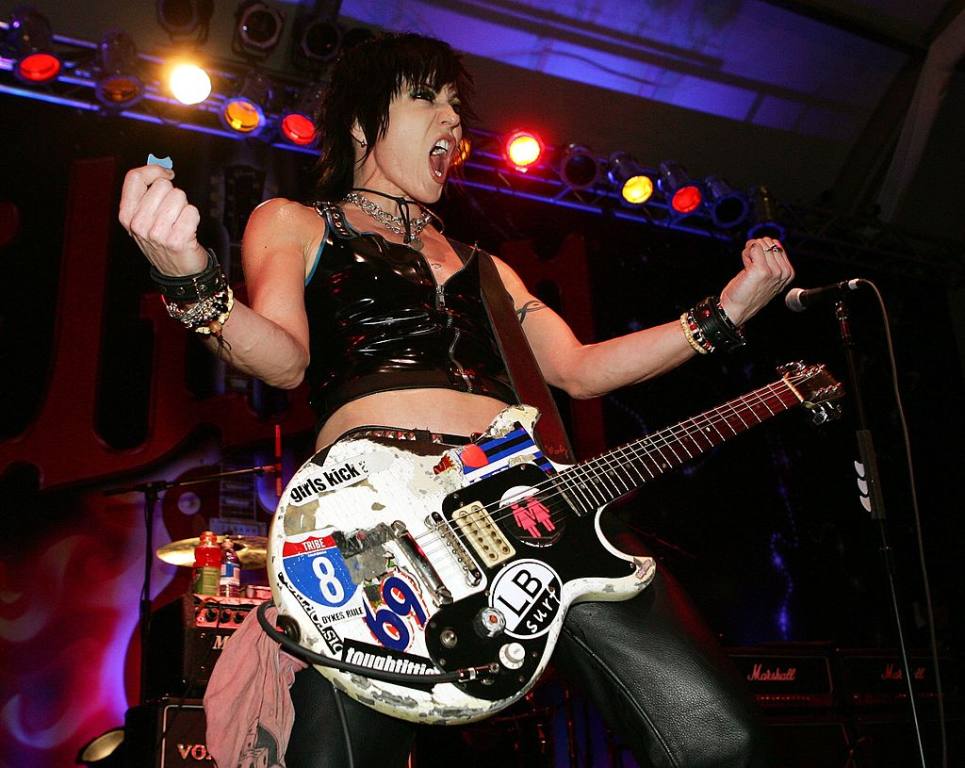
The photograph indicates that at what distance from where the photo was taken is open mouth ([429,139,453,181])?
260 centimetres

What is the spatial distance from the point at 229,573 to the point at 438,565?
2.55 meters

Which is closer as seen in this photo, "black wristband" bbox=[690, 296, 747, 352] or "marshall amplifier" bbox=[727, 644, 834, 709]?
"black wristband" bbox=[690, 296, 747, 352]

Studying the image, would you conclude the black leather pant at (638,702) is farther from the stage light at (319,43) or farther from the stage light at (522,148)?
the stage light at (522,148)

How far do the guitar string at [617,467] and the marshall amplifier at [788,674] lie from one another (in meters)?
2.75

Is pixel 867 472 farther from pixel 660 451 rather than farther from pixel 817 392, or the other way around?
pixel 660 451

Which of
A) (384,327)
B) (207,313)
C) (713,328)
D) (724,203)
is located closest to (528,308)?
(713,328)

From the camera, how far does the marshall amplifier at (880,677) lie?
16.6 ft

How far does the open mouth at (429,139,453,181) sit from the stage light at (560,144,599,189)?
179 inches

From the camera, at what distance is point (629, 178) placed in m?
7.14

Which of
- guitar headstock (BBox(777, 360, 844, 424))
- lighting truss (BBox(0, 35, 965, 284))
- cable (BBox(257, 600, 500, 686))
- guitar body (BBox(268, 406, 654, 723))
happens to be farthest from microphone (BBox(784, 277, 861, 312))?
lighting truss (BBox(0, 35, 965, 284))

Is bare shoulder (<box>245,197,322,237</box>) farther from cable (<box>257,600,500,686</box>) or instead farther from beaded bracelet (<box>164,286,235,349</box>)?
cable (<box>257,600,500,686</box>)

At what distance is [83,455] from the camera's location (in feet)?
17.1

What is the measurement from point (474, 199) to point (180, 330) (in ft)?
8.62

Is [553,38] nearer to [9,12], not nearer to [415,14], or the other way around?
[415,14]
